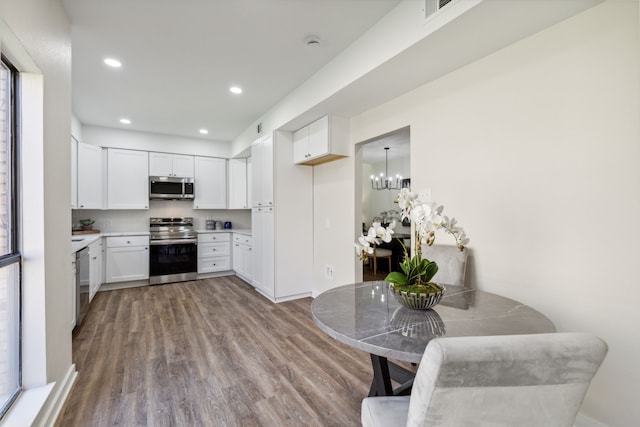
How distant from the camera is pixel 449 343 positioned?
26.0 inches

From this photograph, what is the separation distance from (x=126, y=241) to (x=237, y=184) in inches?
82.1

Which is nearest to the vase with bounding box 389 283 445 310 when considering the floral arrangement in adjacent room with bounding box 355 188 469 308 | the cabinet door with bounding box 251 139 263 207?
the floral arrangement in adjacent room with bounding box 355 188 469 308

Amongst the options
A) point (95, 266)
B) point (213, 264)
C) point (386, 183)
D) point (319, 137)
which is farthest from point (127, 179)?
point (386, 183)

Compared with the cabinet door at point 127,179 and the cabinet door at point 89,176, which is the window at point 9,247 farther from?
the cabinet door at point 127,179

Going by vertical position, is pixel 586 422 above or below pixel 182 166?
below

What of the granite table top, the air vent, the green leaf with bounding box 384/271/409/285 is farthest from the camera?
the air vent

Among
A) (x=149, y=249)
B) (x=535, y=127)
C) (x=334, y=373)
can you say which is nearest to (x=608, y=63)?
(x=535, y=127)

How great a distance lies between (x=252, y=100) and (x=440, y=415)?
3.73 metres

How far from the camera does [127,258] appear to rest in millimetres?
4527

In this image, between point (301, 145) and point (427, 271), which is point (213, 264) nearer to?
point (301, 145)

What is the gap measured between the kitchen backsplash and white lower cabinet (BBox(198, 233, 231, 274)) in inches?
24.7

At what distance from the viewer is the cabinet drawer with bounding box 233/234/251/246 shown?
15.5ft

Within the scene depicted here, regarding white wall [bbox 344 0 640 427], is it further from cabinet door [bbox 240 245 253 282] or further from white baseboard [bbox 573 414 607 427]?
cabinet door [bbox 240 245 253 282]

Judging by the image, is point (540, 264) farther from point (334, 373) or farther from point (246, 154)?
point (246, 154)
